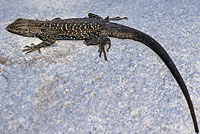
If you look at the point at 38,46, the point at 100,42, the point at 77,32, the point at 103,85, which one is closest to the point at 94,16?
the point at 77,32

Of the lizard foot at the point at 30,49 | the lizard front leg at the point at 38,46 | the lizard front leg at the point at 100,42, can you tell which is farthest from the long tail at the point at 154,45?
the lizard foot at the point at 30,49

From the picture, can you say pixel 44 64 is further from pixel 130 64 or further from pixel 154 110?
pixel 154 110

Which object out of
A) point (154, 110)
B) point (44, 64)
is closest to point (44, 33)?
point (44, 64)

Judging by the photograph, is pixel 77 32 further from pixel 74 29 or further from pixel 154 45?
pixel 154 45

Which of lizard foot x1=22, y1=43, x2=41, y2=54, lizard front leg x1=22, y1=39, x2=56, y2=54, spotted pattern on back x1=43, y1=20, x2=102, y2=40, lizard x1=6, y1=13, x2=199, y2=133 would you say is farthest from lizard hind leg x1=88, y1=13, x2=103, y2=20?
lizard foot x1=22, y1=43, x2=41, y2=54

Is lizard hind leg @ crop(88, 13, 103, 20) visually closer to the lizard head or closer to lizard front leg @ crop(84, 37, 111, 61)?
lizard front leg @ crop(84, 37, 111, 61)

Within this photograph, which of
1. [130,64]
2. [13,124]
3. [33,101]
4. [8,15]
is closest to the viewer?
[13,124]
